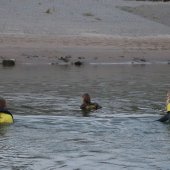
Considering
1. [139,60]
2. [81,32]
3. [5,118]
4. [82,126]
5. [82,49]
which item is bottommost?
[82,126]

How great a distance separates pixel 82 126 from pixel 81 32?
99.2 feet

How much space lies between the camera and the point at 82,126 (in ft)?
56.1

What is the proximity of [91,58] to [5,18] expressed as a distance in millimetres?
10746

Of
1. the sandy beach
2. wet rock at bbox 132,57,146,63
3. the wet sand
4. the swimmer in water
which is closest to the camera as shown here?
the swimmer in water

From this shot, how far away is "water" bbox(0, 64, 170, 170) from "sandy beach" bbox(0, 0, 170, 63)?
997 cm

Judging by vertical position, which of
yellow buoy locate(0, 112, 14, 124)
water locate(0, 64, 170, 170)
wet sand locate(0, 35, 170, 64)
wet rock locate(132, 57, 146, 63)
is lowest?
water locate(0, 64, 170, 170)

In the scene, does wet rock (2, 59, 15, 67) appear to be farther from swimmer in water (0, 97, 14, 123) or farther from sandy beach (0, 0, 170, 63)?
swimmer in water (0, 97, 14, 123)

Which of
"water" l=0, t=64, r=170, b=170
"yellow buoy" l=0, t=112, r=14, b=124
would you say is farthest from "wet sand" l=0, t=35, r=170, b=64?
"yellow buoy" l=0, t=112, r=14, b=124

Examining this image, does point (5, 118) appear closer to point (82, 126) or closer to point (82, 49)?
point (82, 126)

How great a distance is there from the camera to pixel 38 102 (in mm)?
22031

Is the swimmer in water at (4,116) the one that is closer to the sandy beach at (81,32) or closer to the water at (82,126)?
the water at (82,126)

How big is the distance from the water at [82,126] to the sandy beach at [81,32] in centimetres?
997

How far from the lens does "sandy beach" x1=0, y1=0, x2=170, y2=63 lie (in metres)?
40.7

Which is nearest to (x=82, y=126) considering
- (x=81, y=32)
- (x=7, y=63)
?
(x=7, y=63)
